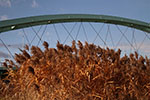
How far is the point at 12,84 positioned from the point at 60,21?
709 cm

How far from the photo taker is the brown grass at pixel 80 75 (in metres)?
2.80

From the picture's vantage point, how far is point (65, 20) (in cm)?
1041

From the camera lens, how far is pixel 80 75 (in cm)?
281

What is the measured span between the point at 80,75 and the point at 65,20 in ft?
25.7

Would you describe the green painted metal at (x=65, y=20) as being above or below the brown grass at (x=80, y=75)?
above

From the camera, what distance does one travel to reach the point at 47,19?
31.8 ft

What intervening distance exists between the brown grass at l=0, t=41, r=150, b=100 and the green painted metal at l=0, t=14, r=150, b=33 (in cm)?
436

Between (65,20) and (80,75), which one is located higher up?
(65,20)

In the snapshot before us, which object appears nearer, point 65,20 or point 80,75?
point 80,75

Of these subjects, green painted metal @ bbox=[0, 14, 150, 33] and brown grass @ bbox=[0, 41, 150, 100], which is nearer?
brown grass @ bbox=[0, 41, 150, 100]

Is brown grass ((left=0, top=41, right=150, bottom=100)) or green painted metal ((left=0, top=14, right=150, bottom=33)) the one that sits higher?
green painted metal ((left=0, top=14, right=150, bottom=33))

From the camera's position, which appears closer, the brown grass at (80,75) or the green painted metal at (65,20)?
the brown grass at (80,75)

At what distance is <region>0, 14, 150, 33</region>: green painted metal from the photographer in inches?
309

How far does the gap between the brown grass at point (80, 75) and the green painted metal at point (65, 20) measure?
4.36 meters
